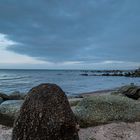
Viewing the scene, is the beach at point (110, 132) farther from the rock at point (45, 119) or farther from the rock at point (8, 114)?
the rock at point (45, 119)

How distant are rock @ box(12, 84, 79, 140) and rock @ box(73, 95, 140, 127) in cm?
252

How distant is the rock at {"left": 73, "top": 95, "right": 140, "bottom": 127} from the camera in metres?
7.53

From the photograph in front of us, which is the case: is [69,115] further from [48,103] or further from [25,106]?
[25,106]

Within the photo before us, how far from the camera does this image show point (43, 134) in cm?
482

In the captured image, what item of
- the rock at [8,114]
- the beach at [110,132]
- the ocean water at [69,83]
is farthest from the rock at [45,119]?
the ocean water at [69,83]

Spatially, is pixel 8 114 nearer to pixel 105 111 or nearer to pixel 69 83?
pixel 105 111

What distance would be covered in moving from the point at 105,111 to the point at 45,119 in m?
3.30

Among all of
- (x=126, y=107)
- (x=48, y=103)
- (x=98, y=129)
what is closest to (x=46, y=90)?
(x=48, y=103)

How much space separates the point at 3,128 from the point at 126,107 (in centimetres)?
355

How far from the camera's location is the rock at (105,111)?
7.53 meters

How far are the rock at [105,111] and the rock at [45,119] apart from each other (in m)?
2.52

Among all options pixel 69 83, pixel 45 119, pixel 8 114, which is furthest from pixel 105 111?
pixel 69 83

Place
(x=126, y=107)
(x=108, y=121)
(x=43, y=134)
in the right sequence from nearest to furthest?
(x=43, y=134)
(x=108, y=121)
(x=126, y=107)

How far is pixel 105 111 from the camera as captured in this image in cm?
Result: 780
